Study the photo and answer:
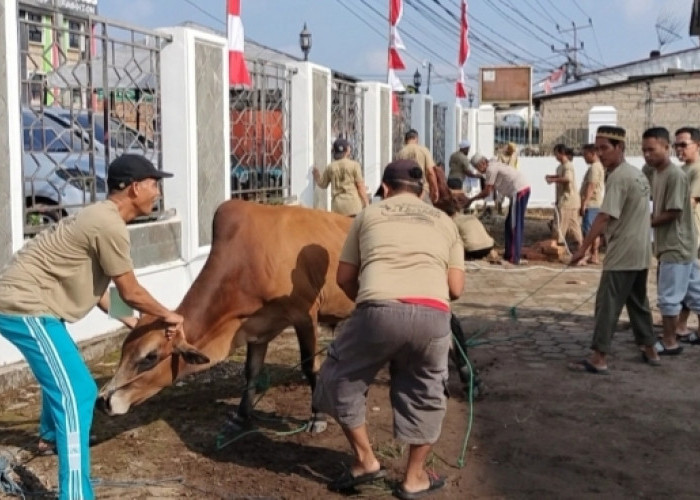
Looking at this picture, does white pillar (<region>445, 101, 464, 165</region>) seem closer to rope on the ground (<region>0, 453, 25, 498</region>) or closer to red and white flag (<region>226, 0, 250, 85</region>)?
red and white flag (<region>226, 0, 250, 85</region>)

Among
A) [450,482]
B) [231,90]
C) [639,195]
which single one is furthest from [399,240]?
[231,90]

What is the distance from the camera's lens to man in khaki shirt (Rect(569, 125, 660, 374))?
6.82 meters

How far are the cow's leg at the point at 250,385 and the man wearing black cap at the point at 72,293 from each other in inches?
50.1

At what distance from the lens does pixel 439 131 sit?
23.0m

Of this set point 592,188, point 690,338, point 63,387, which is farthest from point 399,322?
point 592,188

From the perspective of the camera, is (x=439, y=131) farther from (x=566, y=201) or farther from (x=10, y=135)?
(x=10, y=135)

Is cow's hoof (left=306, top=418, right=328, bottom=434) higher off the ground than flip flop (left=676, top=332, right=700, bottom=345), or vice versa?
flip flop (left=676, top=332, right=700, bottom=345)

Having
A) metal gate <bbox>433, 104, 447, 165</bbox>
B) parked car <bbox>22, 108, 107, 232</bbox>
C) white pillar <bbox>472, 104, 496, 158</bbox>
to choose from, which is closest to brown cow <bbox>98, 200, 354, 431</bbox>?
parked car <bbox>22, 108, 107, 232</bbox>

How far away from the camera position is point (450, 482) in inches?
192

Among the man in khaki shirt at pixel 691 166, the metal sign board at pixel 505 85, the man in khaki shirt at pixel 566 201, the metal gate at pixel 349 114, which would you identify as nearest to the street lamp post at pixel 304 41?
the metal gate at pixel 349 114

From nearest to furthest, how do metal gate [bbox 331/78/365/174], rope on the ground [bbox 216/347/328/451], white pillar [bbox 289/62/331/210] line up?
rope on the ground [bbox 216/347/328/451]
white pillar [bbox 289/62/331/210]
metal gate [bbox 331/78/365/174]

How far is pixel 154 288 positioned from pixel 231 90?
10.2 ft

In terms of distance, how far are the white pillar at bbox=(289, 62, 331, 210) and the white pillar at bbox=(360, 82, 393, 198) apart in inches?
124

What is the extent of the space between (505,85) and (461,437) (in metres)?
22.0
